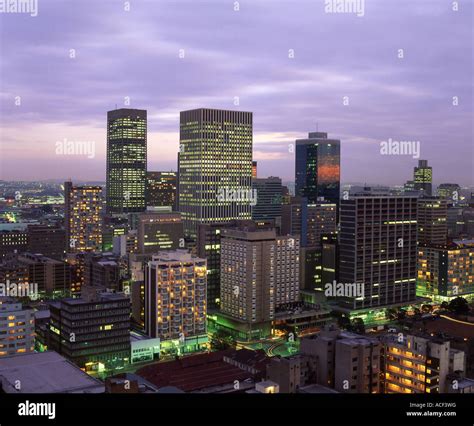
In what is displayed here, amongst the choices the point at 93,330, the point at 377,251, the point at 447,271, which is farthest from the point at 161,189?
the point at 93,330

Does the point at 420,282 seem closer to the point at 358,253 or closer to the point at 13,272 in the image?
the point at 358,253

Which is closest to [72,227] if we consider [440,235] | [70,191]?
[70,191]

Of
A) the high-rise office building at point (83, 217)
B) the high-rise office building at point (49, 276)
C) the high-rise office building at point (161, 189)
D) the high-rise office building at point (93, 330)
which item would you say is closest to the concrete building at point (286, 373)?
the high-rise office building at point (93, 330)

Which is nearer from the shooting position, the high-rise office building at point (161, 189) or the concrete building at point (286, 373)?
the concrete building at point (286, 373)

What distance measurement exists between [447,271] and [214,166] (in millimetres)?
20133

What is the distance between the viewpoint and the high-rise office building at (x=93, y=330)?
2267cm

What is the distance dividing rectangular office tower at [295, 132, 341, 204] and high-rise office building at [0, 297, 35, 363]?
52.8 metres

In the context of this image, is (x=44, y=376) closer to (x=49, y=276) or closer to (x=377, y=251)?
(x=377, y=251)

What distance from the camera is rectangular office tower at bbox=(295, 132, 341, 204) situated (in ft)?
240

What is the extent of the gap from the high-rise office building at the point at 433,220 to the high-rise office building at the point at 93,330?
2753 cm

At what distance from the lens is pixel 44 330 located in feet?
82.6

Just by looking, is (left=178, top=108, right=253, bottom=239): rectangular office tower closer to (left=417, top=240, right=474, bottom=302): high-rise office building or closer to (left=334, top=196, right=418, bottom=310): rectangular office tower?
(left=334, top=196, right=418, bottom=310): rectangular office tower

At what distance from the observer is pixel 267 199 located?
65625 millimetres

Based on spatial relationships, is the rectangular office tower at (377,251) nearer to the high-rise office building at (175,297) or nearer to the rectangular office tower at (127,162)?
the high-rise office building at (175,297)
